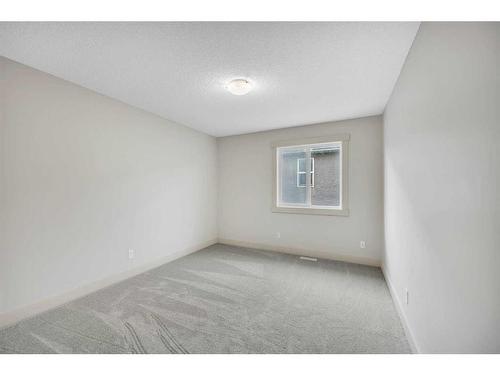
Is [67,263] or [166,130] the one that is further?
[166,130]

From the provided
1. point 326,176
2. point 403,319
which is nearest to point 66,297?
point 403,319

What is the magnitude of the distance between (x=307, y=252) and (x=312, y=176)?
4.57 ft

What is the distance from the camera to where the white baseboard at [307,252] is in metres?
3.42

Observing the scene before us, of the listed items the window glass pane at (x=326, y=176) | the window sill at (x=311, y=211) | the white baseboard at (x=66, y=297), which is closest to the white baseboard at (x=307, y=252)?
the window sill at (x=311, y=211)

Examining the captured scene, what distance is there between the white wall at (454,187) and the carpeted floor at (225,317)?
0.53 metres

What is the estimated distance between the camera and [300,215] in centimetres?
395

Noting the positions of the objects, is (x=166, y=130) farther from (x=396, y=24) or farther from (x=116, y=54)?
(x=396, y=24)

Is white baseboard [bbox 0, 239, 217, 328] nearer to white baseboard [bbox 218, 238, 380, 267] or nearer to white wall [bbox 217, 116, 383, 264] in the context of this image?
white baseboard [bbox 218, 238, 380, 267]

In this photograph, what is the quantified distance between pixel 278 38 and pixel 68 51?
1.73 meters

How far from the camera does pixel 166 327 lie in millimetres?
1871

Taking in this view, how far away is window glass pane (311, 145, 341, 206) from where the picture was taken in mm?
3727

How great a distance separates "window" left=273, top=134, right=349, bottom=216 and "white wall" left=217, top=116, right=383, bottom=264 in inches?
4.8
